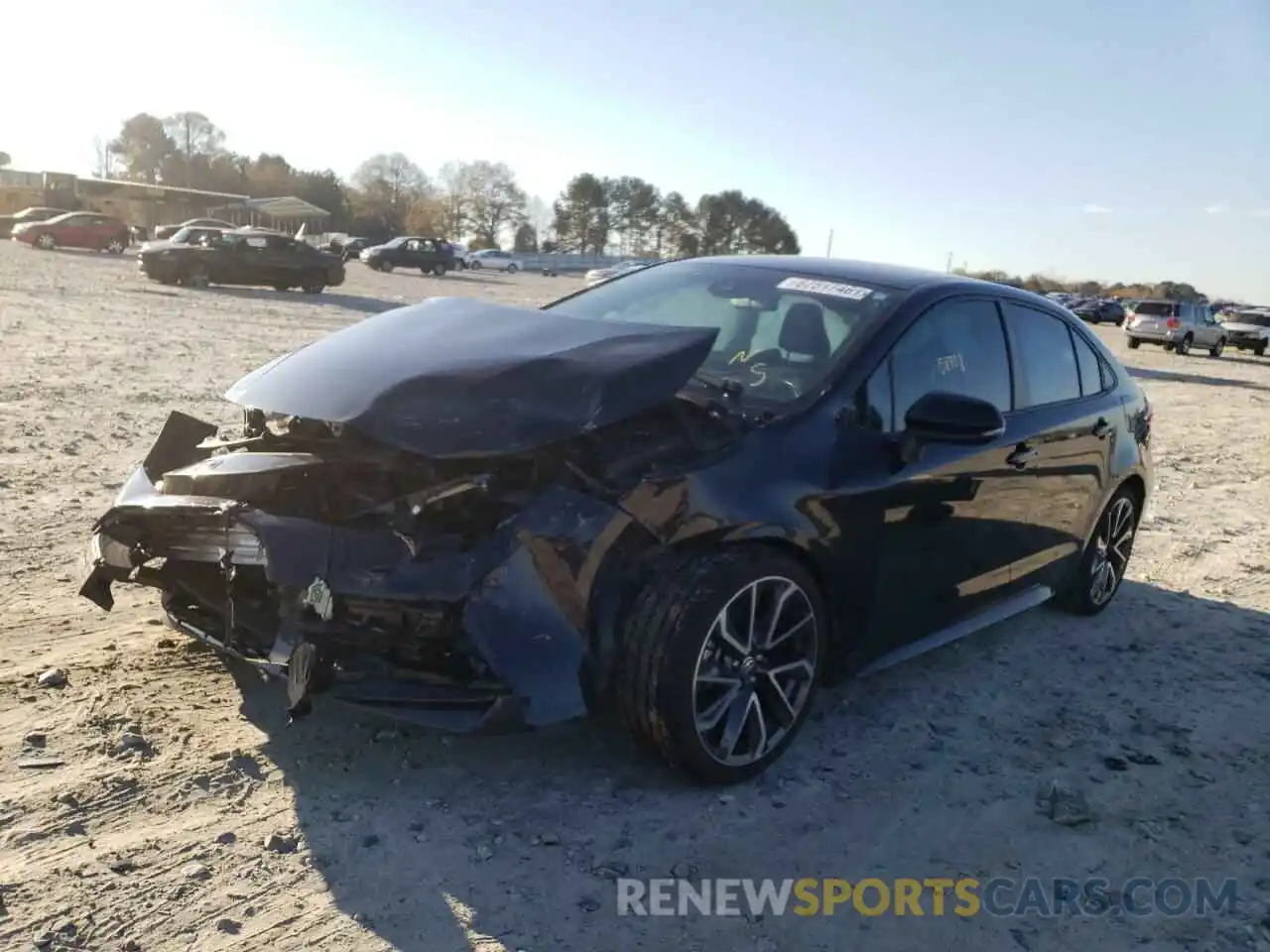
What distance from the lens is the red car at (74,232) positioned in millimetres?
37594

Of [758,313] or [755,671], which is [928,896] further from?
[758,313]

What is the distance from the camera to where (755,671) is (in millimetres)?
3395

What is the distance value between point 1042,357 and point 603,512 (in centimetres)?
273

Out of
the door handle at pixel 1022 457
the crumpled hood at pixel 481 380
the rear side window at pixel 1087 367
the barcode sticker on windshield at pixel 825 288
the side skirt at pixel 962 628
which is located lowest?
the side skirt at pixel 962 628

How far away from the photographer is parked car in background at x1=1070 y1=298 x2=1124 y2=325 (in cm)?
5650

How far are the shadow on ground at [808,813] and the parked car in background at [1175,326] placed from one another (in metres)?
30.9

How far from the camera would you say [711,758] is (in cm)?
329

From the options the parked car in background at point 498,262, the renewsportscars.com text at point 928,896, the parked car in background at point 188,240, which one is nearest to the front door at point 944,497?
the renewsportscars.com text at point 928,896

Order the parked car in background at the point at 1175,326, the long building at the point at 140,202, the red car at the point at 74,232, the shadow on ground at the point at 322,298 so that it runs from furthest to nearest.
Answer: the long building at the point at 140,202, the red car at the point at 74,232, the parked car in background at the point at 1175,326, the shadow on ground at the point at 322,298

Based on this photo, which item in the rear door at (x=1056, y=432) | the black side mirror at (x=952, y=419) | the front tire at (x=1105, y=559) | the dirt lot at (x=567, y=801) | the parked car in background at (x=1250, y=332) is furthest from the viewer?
the parked car in background at (x=1250, y=332)

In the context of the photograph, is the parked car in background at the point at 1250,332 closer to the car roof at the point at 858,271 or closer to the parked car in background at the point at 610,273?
the parked car in background at the point at 610,273

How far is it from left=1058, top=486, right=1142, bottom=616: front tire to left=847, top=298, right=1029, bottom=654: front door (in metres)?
1.04

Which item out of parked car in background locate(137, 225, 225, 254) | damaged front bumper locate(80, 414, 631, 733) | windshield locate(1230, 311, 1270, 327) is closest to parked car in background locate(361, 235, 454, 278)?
parked car in background locate(137, 225, 225, 254)

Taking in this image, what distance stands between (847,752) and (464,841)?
1.49 m
